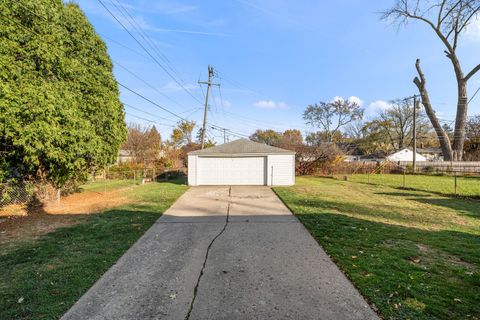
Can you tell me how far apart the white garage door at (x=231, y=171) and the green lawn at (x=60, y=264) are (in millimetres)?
8162

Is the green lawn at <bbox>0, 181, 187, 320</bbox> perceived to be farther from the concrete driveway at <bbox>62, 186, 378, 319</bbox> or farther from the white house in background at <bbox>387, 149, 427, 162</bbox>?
the white house in background at <bbox>387, 149, 427, 162</bbox>

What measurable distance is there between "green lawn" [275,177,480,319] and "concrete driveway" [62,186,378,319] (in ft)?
1.15

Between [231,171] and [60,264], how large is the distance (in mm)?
11237

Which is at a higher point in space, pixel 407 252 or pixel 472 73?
pixel 472 73

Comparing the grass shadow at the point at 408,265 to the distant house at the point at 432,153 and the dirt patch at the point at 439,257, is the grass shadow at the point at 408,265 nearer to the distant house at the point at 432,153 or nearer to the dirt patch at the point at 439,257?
the dirt patch at the point at 439,257

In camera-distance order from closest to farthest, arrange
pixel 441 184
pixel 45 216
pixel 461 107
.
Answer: pixel 45 216 < pixel 441 184 < pixel 461 107

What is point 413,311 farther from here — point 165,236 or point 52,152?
point 52,152

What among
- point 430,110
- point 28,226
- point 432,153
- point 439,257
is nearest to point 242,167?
point 28,226

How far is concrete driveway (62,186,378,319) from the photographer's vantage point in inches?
102

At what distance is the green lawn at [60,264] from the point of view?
2703 mm

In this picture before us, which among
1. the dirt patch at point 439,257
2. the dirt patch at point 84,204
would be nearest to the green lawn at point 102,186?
the dirt patch at point 84,204

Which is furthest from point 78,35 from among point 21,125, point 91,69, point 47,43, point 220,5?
point 220,5

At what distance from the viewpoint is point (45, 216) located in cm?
712

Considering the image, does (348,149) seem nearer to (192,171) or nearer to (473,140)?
(473,140)
